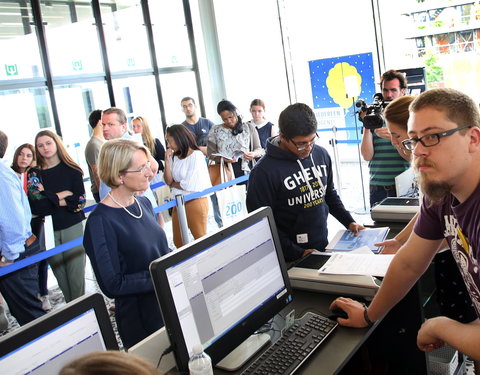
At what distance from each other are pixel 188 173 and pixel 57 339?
12.2 feet

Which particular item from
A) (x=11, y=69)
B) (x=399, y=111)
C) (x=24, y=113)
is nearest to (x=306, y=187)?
(x=399, y=111)

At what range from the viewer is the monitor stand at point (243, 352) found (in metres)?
1.62

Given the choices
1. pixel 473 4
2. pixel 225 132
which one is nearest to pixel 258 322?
pixel 225 132

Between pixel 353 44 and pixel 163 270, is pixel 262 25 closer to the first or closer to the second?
pixel 353 44

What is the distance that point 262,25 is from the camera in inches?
351

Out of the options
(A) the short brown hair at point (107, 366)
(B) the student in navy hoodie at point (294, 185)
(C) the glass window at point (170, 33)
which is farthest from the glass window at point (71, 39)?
(A) the short brown hair at point (107, 366)

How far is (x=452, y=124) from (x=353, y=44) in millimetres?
A: 7143

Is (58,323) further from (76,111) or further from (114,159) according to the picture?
(76,111)

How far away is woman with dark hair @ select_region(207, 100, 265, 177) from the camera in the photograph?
18.6 feet

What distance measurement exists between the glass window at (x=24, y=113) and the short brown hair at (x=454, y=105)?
5.90 meters

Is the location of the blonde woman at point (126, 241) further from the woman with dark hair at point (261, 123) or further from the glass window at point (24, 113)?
the glass window at point (24, 113)

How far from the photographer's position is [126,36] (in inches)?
310

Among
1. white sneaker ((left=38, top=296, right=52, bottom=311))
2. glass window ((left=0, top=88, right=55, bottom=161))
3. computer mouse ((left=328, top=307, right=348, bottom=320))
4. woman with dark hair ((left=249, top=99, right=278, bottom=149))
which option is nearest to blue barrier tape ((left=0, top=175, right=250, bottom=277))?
white sneaker ((left=38, top=296, right=52, bottom=311))

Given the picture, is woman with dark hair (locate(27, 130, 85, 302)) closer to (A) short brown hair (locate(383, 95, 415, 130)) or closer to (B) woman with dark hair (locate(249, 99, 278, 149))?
(B) woman with dark hair (locate(249, 99, 278, 149))
